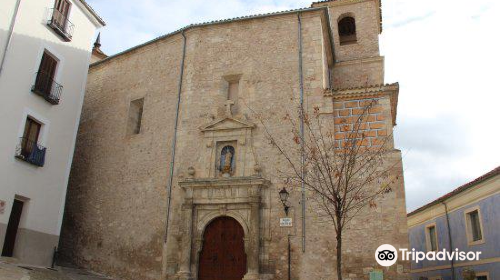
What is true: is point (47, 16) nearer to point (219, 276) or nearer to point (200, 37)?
point (200, 37)

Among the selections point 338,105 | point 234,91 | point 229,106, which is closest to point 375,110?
point 338,105

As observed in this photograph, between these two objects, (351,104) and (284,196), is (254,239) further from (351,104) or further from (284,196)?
(351,104)

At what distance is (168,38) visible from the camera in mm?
15383

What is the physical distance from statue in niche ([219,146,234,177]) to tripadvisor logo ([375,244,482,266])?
448cm

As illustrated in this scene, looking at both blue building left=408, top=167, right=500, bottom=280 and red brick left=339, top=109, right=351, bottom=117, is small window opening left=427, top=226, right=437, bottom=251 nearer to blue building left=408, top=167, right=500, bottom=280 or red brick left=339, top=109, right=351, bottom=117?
blue building left=408, top=167, right=500, bottom=280

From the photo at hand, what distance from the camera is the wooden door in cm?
1144

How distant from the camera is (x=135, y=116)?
15.6 meters

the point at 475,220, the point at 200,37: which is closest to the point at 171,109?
the point at 200,37

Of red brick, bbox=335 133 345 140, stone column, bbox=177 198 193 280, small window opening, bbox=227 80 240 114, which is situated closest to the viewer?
stone column, bbox=177 198 193 280

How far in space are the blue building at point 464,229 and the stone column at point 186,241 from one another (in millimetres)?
8550

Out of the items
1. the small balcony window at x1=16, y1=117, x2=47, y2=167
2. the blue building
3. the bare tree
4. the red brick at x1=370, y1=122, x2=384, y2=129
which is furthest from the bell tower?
the small balcony window at x1=16, y1=117, x2=47, y2=167

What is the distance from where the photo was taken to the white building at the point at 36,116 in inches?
451

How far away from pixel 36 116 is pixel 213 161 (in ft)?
16.8

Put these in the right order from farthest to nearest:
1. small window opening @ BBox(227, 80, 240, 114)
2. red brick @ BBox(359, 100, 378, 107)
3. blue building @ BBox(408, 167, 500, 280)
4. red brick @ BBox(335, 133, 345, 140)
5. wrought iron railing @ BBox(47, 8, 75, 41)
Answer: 1. small window opening @ BBox(227, 80, 240, 114)
2. blue building @ BBox(408, 167, 500, 280)
3. wrought iron railing @ BBox(47, 8, 75, 41)
4. red brick @ BBox(359, 100, 378, 107)
5. red brick @ BBox(335, 133, 345, 140)
